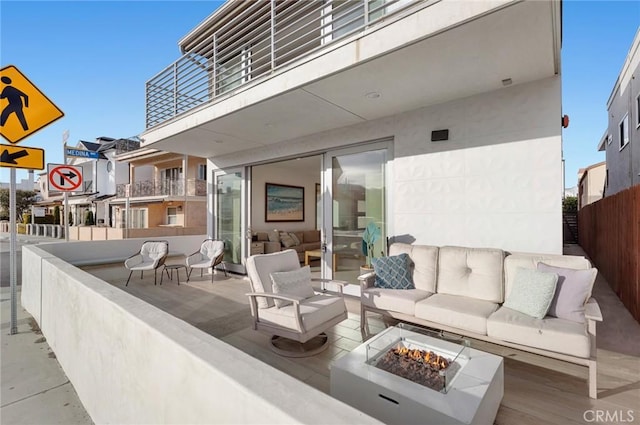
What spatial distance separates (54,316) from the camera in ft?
9.92

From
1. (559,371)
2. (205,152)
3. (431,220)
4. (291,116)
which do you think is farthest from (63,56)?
(559,371)

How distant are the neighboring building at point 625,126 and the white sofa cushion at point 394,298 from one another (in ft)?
23.8

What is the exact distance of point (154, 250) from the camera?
6.57 metres

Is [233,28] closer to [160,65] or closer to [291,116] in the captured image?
[160,65]

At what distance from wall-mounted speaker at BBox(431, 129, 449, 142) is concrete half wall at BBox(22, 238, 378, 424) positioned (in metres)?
3.67

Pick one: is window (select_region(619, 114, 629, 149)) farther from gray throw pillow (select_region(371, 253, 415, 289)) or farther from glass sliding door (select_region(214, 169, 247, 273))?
glass sliding door (select_region(214, 169, 247, 273))

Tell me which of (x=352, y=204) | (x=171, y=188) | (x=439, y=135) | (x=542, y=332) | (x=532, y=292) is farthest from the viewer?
(x=171, y=188)

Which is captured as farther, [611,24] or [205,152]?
[205,152]

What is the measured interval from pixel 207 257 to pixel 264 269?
369 cm

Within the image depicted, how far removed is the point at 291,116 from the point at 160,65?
3.41 meters

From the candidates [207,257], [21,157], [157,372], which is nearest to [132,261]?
[207,257]

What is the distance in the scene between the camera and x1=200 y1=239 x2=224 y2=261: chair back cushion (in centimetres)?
628

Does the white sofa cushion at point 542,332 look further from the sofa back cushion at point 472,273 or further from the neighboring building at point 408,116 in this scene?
the neighboring building at point 408,116

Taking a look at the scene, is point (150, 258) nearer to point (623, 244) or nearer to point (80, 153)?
point (80, 153)
